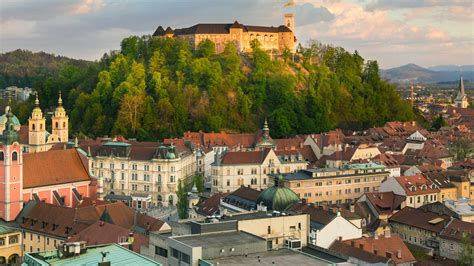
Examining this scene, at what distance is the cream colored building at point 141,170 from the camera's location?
67.4 m

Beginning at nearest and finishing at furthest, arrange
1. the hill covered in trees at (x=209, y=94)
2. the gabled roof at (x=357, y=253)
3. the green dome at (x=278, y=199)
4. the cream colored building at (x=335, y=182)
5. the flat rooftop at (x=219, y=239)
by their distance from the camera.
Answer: the flat rooftop at (x=219, y=239) < the gabled roof at (x=357, y=253) < the green dome at (x=278, y=199) < the cream colored building at (x=335, y=182) < the hill covered in trees at (x=209, y=94)

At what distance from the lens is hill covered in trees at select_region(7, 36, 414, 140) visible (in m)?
94.9

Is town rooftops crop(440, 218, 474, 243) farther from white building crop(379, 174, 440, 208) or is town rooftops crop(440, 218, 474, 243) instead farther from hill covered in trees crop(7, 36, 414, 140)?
hill covered in trees crop(7, 36, 414, 140)

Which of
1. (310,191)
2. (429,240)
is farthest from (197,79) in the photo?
(429,240)

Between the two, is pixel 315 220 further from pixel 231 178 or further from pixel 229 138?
pixel 229 138

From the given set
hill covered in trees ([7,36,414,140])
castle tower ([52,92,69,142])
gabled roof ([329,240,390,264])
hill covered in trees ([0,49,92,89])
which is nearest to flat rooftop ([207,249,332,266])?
gabled roof ([329,240,390,264])

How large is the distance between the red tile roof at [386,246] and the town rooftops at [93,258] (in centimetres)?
1419

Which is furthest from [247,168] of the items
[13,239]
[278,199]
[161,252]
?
[161,252]

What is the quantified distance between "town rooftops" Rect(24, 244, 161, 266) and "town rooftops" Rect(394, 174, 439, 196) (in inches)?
1265

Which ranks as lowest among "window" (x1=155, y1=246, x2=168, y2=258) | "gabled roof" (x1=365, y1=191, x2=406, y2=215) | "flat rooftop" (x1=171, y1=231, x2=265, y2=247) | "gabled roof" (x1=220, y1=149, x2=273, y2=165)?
"gabled roof" (x1=365, y1=191, x2=406, y2=215)

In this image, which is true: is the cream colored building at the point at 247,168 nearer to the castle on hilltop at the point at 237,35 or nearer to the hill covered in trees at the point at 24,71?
the castle on hilltop at the point at 237,35

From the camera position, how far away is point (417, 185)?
2299 inches

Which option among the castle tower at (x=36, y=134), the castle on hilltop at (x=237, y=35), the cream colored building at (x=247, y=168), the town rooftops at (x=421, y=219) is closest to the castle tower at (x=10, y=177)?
the cream colored building at (x=247, y=168)

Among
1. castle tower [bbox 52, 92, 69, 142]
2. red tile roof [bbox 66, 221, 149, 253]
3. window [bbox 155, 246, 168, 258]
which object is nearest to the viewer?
window [bbox 155, 246, 168, 258]
